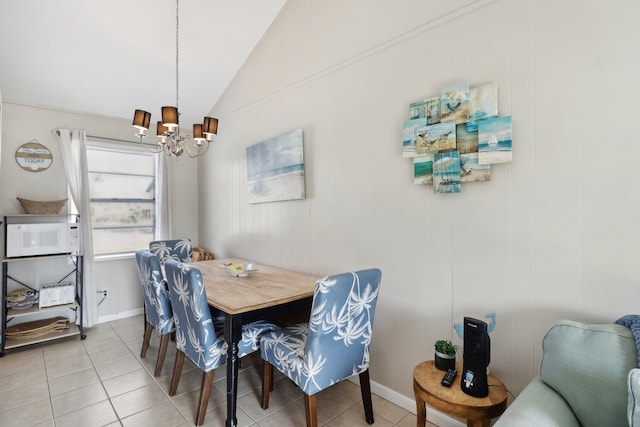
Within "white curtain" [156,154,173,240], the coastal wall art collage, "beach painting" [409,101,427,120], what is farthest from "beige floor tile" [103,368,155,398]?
"beach painting" [409,101,427,120]

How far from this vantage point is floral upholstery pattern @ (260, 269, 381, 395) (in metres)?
1.62

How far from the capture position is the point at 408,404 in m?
2.08

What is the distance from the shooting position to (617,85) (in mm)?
1359

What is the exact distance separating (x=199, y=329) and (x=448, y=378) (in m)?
1.43

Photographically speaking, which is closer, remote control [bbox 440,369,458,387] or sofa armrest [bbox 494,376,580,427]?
sofa armrest [bbox 494,376,580,427]

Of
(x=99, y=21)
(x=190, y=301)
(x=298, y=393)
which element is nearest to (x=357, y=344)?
(x=298, y=393)

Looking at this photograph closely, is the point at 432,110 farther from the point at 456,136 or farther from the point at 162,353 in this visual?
the point at 162,353

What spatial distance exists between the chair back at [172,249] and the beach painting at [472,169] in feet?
10.1

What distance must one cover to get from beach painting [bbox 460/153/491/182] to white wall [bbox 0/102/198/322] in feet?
12.6

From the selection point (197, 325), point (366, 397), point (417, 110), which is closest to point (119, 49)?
point (197, 325)

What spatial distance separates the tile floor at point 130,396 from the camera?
6.58 feet

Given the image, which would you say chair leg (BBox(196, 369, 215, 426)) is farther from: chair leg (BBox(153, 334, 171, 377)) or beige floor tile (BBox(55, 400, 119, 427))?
chair leg (BBox(153, 334, 171, 377))

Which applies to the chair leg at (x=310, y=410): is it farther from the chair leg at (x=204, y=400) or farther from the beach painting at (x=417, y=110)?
the beach painting at (x=417, y=110)

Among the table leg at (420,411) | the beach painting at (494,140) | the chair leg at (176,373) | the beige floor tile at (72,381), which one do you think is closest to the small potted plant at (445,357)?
the table leg at (420,411)
